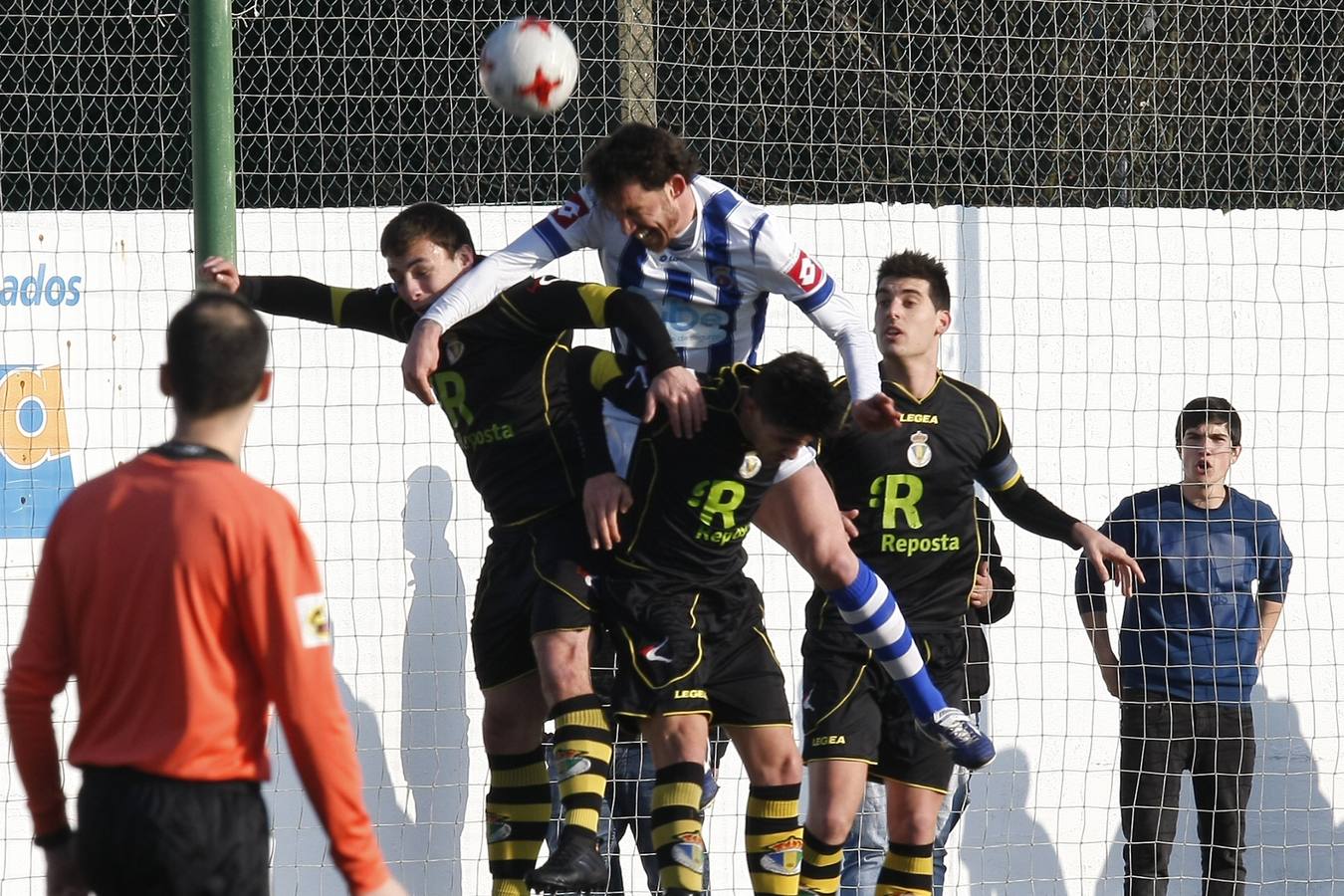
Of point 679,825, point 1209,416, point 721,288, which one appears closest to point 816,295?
point 721,288

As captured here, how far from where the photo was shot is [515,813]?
4.80 metres

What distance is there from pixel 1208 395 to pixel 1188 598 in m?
0.92

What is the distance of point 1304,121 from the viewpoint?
23.3ft

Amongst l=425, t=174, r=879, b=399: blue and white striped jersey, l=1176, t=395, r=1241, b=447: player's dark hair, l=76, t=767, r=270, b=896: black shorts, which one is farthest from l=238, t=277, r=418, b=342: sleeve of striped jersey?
l=1176, t=395, r=1241, b=447: player's dark hair

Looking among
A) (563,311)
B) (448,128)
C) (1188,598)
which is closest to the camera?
(563,311)

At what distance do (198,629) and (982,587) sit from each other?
364 cm

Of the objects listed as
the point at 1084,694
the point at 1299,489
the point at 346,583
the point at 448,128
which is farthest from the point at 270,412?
the point at 1299,489

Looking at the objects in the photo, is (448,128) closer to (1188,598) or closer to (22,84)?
(22,84)

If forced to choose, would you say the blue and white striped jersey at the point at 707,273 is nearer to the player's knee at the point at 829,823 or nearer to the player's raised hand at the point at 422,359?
the player's raised hand at the point at 422,359

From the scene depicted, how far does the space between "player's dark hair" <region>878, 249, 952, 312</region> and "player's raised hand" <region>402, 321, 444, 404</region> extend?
1661 mm

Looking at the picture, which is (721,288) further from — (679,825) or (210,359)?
(210,359)

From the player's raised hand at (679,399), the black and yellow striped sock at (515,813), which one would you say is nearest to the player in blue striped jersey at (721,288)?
the player's raised hand at (679,399)

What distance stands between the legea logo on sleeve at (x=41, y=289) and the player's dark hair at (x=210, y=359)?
3.81 metres

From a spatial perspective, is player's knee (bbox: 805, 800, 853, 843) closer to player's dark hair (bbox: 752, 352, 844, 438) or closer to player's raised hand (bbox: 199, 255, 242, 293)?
player's dark hair (bbox: 752, 352, 844, 438)
